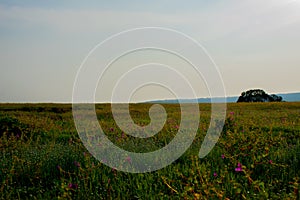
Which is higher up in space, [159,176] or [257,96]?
[257,96]

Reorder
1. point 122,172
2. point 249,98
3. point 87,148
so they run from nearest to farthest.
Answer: point 122,172
point 87,148
point 249,98

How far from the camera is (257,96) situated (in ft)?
228

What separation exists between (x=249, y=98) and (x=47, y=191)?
216ft

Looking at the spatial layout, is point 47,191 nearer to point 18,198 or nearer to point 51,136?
point 18,198

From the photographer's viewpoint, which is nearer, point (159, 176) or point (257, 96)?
point (159, 176)

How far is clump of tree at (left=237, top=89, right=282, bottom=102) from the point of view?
6850 centimetres

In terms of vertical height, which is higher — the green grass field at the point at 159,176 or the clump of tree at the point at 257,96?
the clump of tree at the point at 257,96

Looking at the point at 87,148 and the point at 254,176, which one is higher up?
the point at 87,148

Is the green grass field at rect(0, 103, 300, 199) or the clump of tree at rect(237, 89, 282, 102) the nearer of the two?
the green grass field at rect(0, 103, 300, 199)

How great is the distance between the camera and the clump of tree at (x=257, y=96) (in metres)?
68.5

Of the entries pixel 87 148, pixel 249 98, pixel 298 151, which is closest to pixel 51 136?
pixel 87 148

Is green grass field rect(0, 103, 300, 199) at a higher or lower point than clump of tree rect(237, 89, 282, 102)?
lower

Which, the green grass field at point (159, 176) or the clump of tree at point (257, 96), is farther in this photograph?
the clump of tree at point (257, 96)

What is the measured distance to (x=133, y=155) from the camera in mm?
7098
